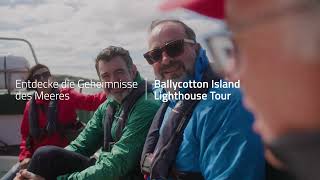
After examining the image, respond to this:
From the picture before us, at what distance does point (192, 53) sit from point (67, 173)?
132 cm

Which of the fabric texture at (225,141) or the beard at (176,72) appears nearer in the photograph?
the fabric texture at (225,141)

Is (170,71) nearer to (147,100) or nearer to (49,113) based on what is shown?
(147,100)

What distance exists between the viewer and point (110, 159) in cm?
292

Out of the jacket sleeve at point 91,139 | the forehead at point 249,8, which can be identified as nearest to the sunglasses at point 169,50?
the jacket sleeve at point 91,139

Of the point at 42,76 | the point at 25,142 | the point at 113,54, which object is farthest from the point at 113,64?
the point at 25,142

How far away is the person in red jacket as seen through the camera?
4.79 metres

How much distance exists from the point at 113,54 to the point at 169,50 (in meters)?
0.89

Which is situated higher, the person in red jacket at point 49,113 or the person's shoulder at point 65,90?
the person's shoulder at point 65,90

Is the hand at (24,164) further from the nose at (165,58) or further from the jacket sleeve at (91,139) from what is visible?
the nose at (165,58)

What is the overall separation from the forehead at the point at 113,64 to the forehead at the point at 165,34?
0.78 meters

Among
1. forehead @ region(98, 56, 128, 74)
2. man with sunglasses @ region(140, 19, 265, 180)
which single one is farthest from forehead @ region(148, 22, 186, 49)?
forehead @ region(98, 56, 128, 74)

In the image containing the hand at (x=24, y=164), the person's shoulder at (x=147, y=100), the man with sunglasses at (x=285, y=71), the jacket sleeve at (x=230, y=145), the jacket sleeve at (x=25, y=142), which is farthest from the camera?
the jacket sleeve at (x=25, y=142)

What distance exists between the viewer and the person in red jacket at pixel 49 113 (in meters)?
4.79

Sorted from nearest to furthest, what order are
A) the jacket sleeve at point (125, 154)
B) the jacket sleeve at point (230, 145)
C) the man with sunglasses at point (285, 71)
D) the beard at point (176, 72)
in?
the man with sunglasses at point (285, 71)
the jacket sleeve at point (230, 145)
the beard at point (176, 72)
the jacket sleeve at point (125, 154)
